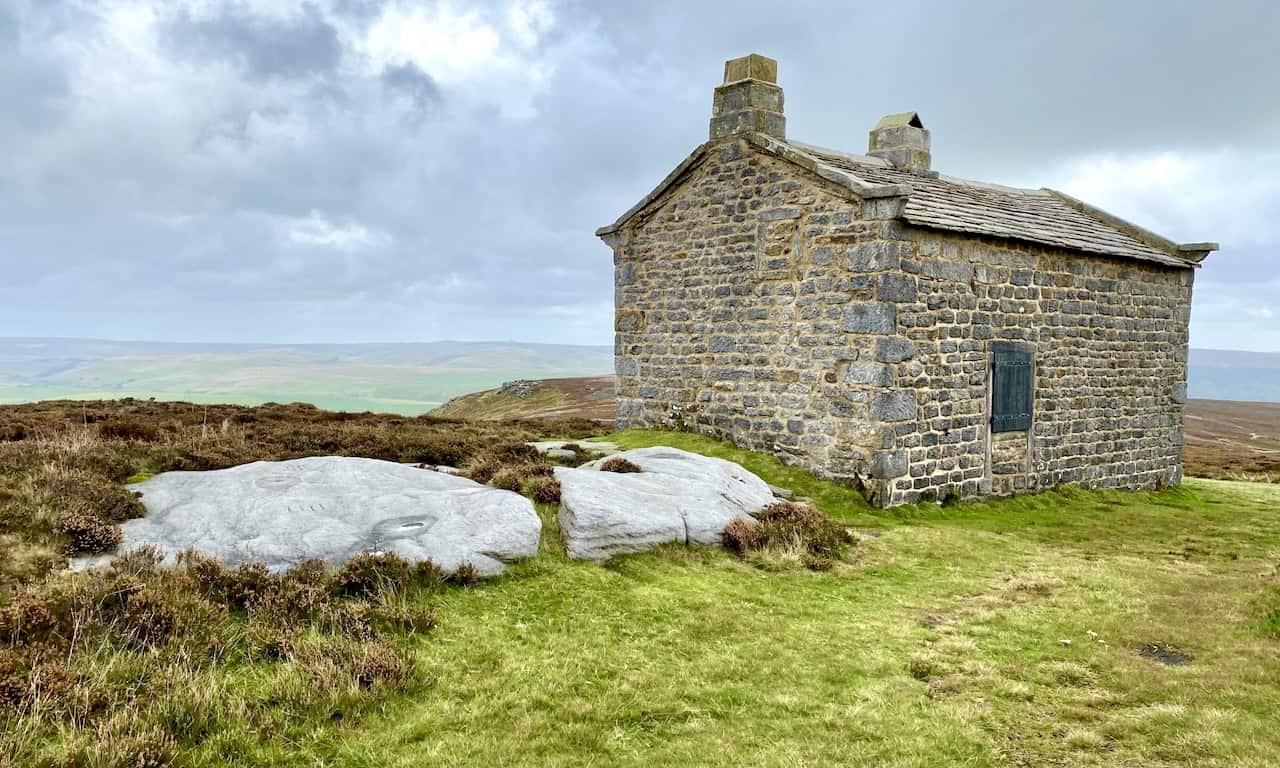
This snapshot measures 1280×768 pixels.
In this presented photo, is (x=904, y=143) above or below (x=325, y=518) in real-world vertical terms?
above

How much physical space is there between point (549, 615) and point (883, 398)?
866 centimetres

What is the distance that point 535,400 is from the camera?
50188 millimetres

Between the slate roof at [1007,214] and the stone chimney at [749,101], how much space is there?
811 mm

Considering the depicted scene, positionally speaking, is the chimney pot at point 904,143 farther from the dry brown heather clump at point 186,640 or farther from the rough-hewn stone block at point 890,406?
the dry brown heather clump at point 186,640

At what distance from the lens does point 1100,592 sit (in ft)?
34.2

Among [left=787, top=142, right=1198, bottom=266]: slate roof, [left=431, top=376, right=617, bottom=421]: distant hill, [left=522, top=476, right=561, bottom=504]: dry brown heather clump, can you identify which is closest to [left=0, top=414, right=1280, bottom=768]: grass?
[left=522, top=476, right=561, bottom=504]: dry brown heather clump

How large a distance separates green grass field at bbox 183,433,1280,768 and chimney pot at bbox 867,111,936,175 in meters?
11.1

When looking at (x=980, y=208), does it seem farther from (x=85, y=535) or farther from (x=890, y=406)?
(x=85, y=535)

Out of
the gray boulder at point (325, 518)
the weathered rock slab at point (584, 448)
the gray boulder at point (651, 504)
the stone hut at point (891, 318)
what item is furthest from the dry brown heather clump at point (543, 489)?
the stone hut at point (891, 318)

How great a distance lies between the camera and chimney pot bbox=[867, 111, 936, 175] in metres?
20.0

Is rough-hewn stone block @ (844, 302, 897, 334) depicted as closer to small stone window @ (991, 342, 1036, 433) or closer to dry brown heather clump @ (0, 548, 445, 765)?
small stone window @ (991, 342, 1036, 433)

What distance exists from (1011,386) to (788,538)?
820 centimetres

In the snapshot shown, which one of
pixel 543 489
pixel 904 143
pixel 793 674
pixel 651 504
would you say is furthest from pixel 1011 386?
pixel 793 674

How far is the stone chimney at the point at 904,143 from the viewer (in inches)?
789
